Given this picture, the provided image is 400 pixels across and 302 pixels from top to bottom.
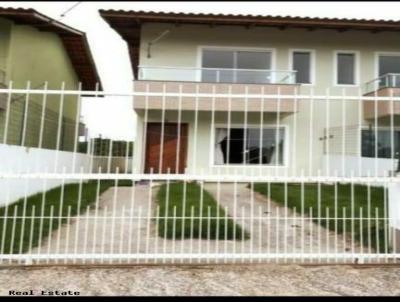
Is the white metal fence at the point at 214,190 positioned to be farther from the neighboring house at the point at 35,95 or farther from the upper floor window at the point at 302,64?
the upper floor window at the point at 302,64

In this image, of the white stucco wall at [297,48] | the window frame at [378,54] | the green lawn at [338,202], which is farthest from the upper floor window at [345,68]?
the green lawn at [338,202]

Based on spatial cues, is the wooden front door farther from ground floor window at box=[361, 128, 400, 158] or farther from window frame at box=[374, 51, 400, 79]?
window frame at box=[374, 51, 400, 79]

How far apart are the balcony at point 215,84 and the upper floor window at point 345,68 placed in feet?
9.22

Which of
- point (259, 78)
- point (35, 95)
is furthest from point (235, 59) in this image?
point (35, 95)

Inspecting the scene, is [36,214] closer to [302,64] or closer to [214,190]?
[214,190]

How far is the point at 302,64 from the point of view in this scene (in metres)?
15.4

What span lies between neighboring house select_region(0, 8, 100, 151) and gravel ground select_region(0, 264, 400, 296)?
5.76 meters

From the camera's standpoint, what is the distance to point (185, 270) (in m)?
4.27

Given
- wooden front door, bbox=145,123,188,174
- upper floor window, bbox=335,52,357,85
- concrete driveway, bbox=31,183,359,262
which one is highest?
upper floor window, bbox=335,52,357,85

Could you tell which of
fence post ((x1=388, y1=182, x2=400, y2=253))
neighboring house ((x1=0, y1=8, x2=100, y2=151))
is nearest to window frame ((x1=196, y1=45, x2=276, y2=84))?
neighboring house ((x1=0, y1=8, x2=100, y2=151))

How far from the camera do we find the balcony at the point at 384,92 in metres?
12.9

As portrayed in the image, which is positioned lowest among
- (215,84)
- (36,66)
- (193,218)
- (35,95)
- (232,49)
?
(193,218)

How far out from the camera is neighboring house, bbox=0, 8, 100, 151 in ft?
37.9

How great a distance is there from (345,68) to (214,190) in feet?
25.5
